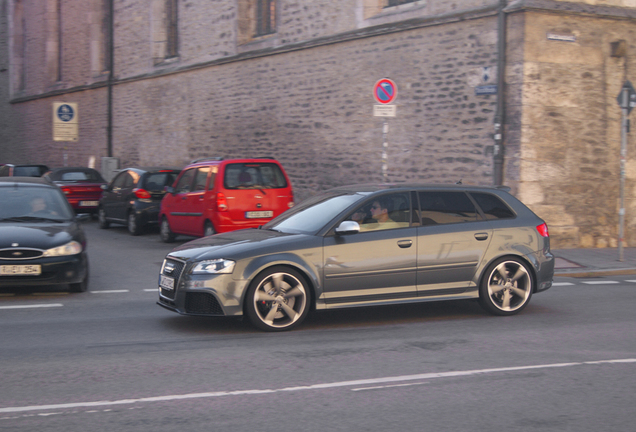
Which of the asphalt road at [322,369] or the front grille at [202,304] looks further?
the front grille at [202,304]

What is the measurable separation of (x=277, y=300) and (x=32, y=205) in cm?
482

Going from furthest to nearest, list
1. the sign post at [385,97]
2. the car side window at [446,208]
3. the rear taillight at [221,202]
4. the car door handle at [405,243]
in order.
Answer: the rear taillight at [221,202]
the sign post at [385,97]
the car side window at [446,208]
the car door handle at [405,243]

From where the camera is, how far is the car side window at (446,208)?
25.8 ft

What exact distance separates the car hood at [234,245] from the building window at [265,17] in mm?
15968

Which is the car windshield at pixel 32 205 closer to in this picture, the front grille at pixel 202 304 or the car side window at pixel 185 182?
the front grille at pixel 202 304

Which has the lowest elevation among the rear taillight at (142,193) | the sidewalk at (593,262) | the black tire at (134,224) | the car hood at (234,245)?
the sidewalk at (593,262)

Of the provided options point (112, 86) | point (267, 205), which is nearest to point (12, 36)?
point (112, 86)

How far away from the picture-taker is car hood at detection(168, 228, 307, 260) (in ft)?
23.1

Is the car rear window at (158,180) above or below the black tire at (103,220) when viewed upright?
above

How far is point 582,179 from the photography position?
15.2 m

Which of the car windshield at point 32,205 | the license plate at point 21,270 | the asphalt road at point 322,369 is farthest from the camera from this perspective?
the car windshield at point 32,205

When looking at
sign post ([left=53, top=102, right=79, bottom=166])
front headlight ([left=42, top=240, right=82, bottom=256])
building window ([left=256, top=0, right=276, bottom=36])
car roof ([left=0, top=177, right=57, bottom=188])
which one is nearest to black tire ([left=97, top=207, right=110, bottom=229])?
sign post ([left=53, top=102, right=79, bottom=166])

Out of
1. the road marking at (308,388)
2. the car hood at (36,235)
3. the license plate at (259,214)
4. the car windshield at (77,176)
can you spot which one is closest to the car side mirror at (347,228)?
the road marking at (308,388)

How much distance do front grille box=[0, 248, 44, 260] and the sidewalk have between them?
7.99 metres
